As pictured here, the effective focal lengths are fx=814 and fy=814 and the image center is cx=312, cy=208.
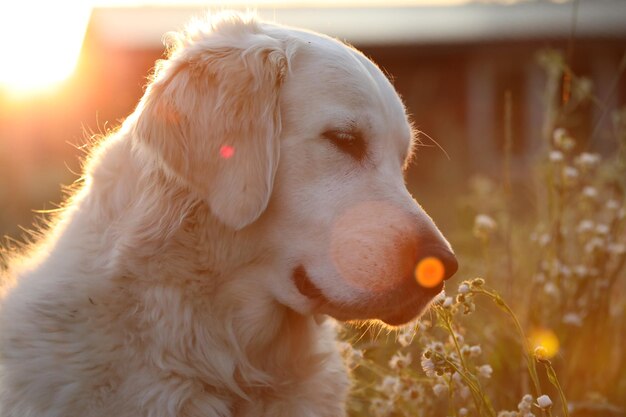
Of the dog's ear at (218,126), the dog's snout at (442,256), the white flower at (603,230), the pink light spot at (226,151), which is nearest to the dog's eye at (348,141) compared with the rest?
the dog's ear at (218,126)

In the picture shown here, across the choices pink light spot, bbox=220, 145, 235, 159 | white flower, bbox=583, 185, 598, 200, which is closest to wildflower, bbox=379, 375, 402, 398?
pink light spot, bbox=220, 145, 235, 159

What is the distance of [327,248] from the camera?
8.16 feet

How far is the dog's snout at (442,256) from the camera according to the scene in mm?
2367

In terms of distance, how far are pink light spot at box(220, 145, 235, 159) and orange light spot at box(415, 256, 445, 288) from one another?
0.67 m

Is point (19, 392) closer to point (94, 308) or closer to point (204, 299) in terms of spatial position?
point (94, 308)

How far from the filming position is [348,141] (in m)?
2.57

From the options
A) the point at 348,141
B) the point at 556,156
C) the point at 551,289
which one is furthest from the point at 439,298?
the point at 551,289

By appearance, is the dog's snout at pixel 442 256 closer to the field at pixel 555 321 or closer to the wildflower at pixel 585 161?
the field at pixel 555 321

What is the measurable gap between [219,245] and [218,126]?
0.37m

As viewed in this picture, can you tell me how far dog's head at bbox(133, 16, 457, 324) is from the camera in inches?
96.1

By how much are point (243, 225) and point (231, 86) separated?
1.48 feet

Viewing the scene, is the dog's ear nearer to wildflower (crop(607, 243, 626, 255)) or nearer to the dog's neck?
the dog's neck

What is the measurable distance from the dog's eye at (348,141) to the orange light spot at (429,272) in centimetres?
42

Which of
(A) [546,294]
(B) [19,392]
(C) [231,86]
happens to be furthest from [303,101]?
(A) [546,294]
